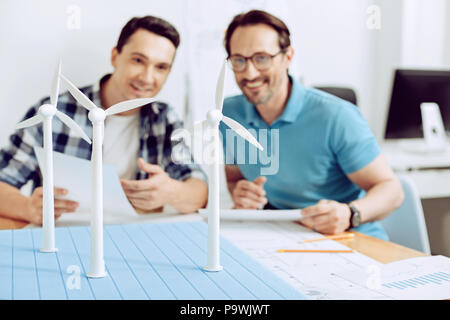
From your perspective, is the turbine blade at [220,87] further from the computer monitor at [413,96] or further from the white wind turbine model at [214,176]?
the computer monitor at [413,96]

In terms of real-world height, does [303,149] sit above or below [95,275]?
above

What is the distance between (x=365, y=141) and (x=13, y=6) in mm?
899

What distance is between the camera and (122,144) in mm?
1264

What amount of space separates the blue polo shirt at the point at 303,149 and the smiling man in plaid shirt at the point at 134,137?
Result: 167 mm

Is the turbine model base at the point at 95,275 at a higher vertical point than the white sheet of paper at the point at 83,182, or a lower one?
lower

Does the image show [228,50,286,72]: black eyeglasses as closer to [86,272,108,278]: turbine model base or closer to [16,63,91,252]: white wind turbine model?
[16,63,91,252]: white wind turbine model

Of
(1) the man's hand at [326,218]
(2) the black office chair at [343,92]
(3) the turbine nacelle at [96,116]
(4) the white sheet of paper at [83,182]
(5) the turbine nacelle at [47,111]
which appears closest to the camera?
(3) the turbine nacelle at [96,116]

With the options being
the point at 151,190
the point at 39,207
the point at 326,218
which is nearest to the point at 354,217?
the point at 326,218

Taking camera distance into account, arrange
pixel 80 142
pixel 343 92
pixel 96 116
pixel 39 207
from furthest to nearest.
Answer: pixel 343 92
pixel 80 142
pixel 39 207
pixel 96 116

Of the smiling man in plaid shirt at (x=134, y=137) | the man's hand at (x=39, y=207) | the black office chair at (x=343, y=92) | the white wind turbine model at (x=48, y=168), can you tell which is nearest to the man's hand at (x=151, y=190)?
the smiling man in plaid shirt at (x=134, y=137)

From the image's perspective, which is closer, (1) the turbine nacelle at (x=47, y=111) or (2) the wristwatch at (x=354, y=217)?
(1) the turbine nacelle at (x=47, y=111)

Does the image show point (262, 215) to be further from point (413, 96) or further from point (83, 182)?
point (413, 96)

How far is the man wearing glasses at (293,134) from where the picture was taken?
4.03 ft

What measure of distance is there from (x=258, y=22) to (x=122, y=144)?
0.47m
